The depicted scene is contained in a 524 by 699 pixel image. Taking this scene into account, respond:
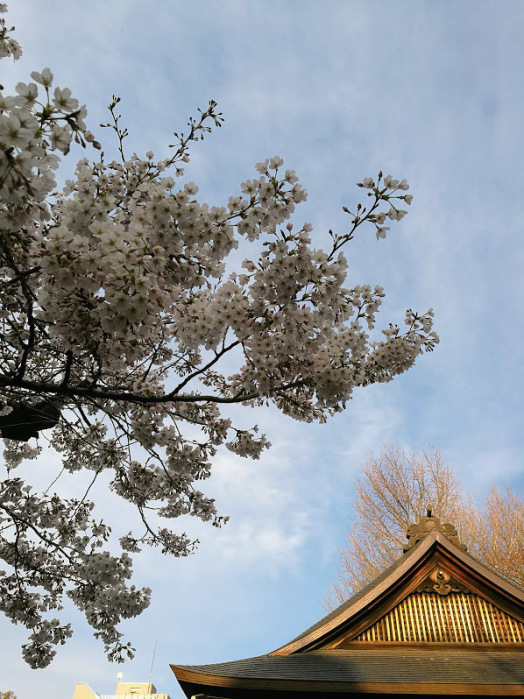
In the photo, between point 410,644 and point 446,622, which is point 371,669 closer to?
point 410,644

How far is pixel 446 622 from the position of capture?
621 cm

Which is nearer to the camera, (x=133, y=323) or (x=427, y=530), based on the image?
A: (x=133, y=323)

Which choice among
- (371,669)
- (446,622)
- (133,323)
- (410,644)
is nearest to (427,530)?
(446,622)

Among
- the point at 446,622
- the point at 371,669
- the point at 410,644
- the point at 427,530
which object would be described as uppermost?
the point at 427,530

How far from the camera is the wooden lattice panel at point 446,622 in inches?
241

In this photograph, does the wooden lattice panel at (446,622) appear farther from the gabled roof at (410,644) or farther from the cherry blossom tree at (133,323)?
the cherry blossom tree at (133,323)

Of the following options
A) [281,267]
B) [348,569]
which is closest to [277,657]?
[281,267]

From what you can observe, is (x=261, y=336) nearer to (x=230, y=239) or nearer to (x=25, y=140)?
(x=230, y=239)

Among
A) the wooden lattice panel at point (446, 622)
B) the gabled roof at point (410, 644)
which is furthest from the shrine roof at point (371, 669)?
the wooden lattice panel at point (446, 622)

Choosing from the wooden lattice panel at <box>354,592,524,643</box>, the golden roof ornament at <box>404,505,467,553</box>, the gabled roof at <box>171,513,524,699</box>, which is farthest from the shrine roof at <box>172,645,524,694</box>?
the golden roof ornament at <box>404,505,467,553</box>

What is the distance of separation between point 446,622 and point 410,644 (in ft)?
1.96

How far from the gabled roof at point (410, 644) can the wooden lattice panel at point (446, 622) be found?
12mm

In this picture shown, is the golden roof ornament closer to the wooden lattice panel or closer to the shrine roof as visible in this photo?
the wooden lattice panel

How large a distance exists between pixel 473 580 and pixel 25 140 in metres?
7.24
